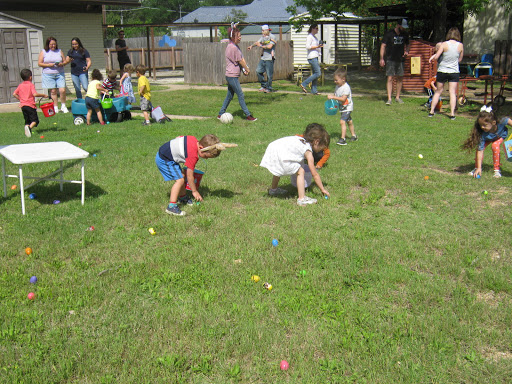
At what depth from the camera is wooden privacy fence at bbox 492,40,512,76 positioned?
1739cm

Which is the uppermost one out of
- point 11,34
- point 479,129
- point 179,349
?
point 11,34

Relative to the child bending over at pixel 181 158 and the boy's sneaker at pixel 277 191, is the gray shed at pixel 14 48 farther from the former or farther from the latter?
the boy's sneaker at pixel 277 191

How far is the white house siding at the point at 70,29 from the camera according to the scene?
17.5 metres

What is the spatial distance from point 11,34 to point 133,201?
12.7 metres

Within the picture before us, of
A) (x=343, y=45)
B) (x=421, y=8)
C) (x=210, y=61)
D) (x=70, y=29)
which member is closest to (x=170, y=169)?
(x=70, y=29)

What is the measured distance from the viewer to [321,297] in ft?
12.5

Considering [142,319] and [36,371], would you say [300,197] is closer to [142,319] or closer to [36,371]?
[142,319]

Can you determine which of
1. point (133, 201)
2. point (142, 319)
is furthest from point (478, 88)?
point (142, 319)

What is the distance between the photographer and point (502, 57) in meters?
17.6

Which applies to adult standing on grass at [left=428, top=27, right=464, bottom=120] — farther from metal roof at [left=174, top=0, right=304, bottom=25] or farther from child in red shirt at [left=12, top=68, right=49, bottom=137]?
metal roof at [left=174, top=0, right=304, bottom=25]

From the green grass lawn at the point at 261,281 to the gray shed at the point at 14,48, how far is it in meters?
10.1

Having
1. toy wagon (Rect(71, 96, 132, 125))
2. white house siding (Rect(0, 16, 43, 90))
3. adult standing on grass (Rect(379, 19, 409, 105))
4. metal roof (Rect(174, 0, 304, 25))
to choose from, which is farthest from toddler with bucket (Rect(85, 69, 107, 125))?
metal roof (Rect(174, 0, 304, 25))

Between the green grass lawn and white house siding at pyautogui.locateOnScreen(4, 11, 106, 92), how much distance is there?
12287mm

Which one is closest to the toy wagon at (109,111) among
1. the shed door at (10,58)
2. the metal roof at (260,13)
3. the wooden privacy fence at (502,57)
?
the shed door at (10,58)
